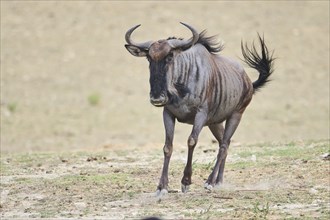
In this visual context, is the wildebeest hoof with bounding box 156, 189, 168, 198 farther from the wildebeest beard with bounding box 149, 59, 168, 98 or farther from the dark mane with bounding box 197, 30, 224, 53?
the dark mane with bounding box 197, 30, 224, 53

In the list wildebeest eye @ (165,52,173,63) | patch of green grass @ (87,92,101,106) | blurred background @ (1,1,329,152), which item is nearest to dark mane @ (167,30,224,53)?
wildebeest eye @ (165,52,173,63)

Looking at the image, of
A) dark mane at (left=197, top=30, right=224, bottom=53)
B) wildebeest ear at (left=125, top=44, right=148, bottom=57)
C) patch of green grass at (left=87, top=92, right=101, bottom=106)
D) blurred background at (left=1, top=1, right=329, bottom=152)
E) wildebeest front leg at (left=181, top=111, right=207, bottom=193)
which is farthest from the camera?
patch of green grass at (left=87, top=92, right=101, bottom=106)

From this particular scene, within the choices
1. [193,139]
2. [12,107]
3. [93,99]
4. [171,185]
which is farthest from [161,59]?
[93,99]

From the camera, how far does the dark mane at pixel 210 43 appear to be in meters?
12.3

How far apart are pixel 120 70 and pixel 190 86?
1723cm

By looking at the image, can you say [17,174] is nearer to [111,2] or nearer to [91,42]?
[91,42]

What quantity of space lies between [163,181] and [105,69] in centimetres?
1736

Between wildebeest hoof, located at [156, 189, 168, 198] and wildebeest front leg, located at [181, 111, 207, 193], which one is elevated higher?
wildebeest front leg, located at [181, 111, 207, 193]

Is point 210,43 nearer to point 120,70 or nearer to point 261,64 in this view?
point 261,64

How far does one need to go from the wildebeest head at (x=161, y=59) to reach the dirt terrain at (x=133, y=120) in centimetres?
109

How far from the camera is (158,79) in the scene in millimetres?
11523

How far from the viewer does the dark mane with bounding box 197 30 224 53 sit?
12.3 m

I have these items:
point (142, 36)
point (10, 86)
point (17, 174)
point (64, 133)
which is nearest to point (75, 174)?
point (17, 174)

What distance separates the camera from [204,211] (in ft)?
35.5
